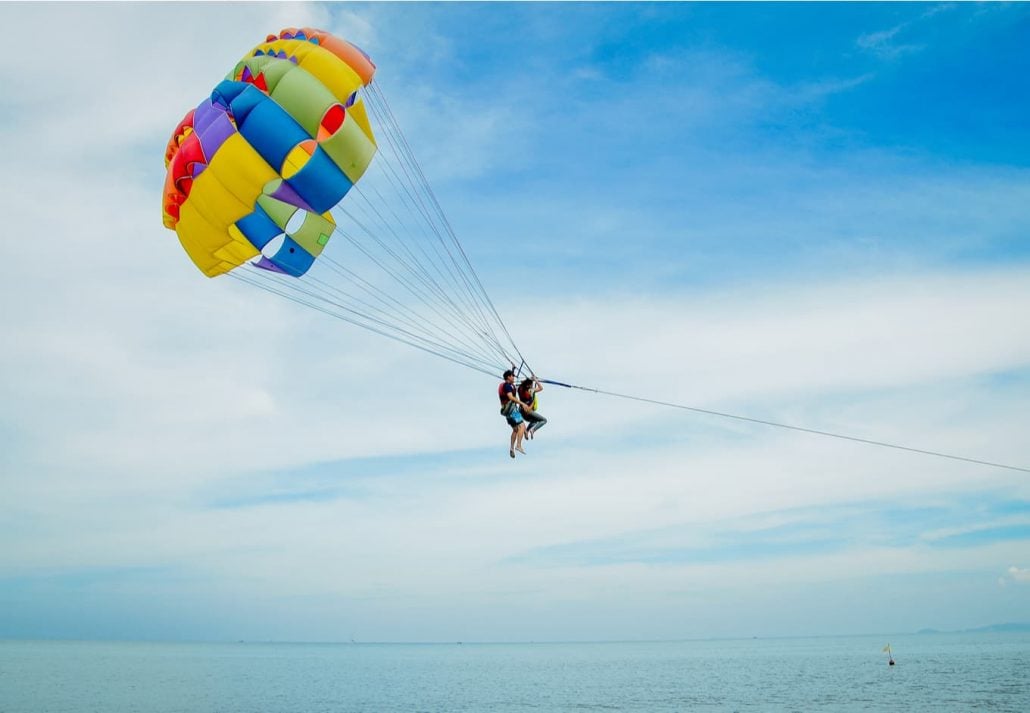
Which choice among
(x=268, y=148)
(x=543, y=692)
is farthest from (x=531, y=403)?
(x=543, y=692)

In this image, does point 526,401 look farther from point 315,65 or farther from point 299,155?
point 315,65

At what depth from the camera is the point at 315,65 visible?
12.8 m

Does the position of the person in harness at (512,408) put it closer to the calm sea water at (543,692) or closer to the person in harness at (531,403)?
the person in harness at (531,403)

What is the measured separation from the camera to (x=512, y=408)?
44.5 feet

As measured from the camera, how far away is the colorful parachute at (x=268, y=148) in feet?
40.8

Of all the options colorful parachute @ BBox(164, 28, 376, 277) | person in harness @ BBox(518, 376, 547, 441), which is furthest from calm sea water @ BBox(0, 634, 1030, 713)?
colorful parachute @ BBox(164, 28, 376, 277)

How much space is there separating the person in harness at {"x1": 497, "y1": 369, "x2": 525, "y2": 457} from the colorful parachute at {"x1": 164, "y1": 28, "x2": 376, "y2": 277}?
3.99m

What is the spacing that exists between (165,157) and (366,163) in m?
3.67

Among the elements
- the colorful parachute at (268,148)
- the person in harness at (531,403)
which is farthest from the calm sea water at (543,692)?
the colorful parachute at (268,148)

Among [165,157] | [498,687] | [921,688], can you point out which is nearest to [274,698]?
[498,687]

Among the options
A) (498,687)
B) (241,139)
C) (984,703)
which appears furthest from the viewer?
(498,687)

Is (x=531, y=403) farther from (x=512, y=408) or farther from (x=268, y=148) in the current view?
(x=268, y=148)

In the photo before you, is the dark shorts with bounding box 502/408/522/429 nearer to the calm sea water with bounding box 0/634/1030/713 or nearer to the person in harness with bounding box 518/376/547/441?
the person in harness with bounding box 518/376/547/441

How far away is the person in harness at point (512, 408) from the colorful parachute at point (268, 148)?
399 cm
